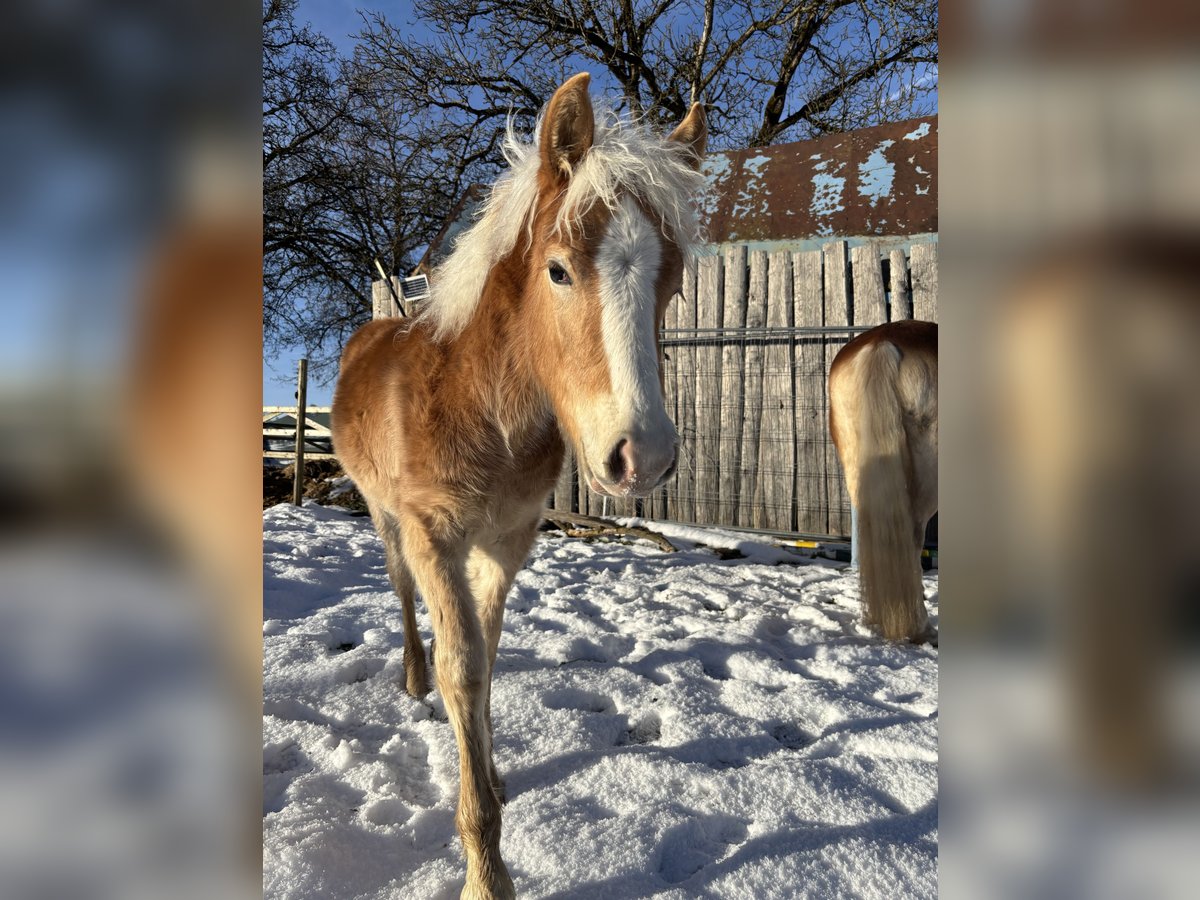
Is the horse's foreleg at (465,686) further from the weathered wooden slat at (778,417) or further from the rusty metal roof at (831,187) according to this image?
the rusty metal roof at (831,187)

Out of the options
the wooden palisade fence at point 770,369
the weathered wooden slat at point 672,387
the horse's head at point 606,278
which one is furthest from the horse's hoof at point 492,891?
the weathered wooden slat at point 672,387

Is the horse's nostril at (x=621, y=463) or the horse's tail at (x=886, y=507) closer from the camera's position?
the horse's nostril at (x=621, y=463)

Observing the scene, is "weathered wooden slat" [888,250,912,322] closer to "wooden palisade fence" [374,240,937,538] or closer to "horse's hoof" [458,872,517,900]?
"wooden palisade fence" [374,240,937,538]

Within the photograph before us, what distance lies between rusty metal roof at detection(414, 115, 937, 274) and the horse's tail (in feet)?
8.93

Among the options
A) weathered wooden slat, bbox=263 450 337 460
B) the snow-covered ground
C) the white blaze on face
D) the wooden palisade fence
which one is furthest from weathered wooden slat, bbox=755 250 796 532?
weathered wooden slat, bbox=263 450 337 460

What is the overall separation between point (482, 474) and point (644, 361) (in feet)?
2.24

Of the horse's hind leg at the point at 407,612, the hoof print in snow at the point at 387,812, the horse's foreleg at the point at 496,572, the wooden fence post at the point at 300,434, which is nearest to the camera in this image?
the hoof print in snow at the point at 387,812

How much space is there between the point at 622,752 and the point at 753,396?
14.5 ft

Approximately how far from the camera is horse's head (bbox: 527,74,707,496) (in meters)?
1.49

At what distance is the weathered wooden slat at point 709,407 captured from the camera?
20.7ft

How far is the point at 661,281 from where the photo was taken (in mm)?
1686

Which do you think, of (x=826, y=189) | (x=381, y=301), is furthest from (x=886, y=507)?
(x=381, y=301)
